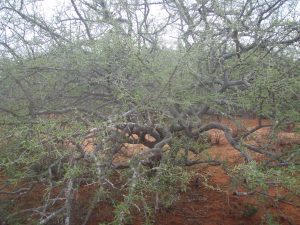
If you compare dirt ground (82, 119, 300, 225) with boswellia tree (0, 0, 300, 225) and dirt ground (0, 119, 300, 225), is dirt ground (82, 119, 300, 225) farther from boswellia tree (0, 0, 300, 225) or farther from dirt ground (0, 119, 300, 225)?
boswellia tree (0, 0, 300, 225)

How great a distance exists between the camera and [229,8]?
3.87m

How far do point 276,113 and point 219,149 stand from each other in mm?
3986

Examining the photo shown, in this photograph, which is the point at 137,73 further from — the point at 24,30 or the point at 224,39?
the point at 24,30

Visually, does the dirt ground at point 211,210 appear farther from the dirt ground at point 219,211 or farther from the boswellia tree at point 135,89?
the boswellia tree at point 135,89

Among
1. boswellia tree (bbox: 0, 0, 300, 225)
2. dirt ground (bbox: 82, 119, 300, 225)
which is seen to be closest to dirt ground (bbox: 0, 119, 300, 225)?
dirt ground (bbox: 82, 119, 300, 225)

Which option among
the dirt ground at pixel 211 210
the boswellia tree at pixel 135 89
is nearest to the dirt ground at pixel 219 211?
the dirt ground at pixel 211 210

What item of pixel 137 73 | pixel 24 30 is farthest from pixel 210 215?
pixel 24 30

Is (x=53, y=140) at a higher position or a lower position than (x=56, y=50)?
lower

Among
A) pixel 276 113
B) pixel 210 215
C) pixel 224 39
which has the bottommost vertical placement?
pixel 210 215

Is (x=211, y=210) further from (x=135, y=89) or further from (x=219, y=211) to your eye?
(x=135, y=89)

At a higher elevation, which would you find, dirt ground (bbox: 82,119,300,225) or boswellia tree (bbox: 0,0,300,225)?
boswellia tree (bbox: 0,0,300,225)

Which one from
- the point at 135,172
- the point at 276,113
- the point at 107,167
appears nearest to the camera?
the point at 135,172

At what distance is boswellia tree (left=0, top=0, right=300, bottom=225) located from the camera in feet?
10.0

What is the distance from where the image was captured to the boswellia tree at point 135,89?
3.05 metres
